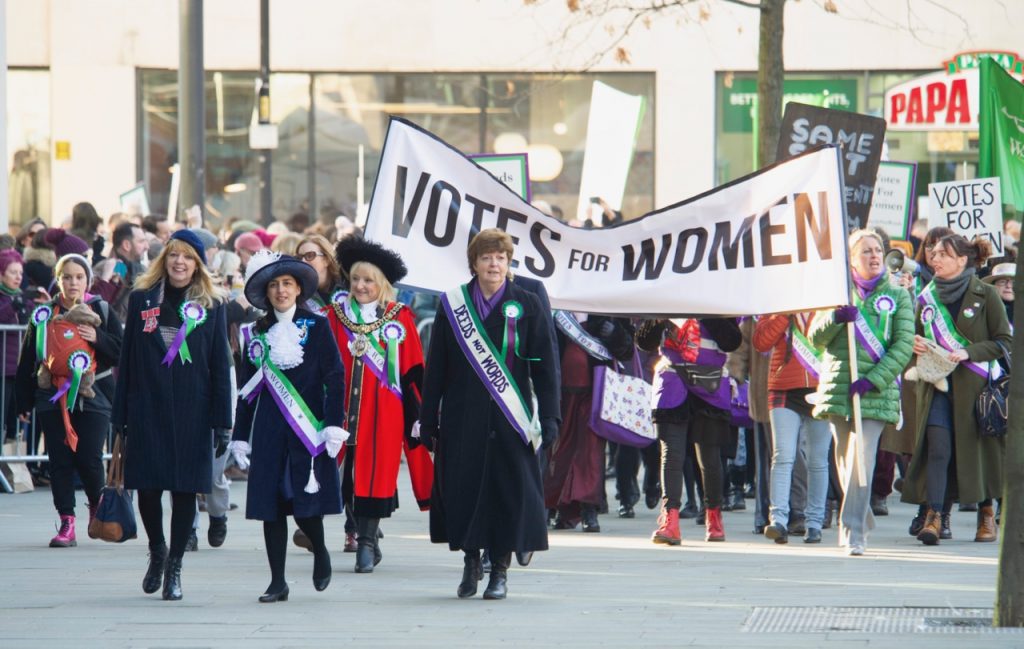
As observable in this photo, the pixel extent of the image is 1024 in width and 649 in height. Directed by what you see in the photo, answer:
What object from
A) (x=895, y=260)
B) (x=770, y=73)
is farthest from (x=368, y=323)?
(x=770, y=73)

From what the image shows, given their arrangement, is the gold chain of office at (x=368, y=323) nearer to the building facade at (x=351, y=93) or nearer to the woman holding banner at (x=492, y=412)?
the woman holding banner at (x=492, y=412)

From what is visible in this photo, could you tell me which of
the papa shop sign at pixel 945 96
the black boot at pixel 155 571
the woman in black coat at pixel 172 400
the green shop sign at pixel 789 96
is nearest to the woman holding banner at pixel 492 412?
the woman in black coat at pixel 172 400

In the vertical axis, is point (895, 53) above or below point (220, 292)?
above

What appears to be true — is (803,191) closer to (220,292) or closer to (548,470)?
(548,470)

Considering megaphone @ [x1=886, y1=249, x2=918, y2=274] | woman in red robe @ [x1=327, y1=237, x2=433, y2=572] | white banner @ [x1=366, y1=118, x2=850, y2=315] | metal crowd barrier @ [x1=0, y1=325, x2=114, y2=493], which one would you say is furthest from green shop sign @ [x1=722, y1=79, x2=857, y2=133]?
woman in red robe @ [x1=327, y1=237, x2=433, y2=572]

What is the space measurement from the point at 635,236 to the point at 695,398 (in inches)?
51.4

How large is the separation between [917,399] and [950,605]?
344 cm

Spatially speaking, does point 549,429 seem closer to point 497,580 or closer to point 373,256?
point 497,580

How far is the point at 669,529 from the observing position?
11.8m

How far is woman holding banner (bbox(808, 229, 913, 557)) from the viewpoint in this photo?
36.7ft

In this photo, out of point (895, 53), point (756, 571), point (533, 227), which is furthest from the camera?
point (895, 53)

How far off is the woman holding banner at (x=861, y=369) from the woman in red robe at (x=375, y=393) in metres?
2.51

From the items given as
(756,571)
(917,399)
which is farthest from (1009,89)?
(756,571)

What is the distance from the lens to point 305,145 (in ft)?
92.1
